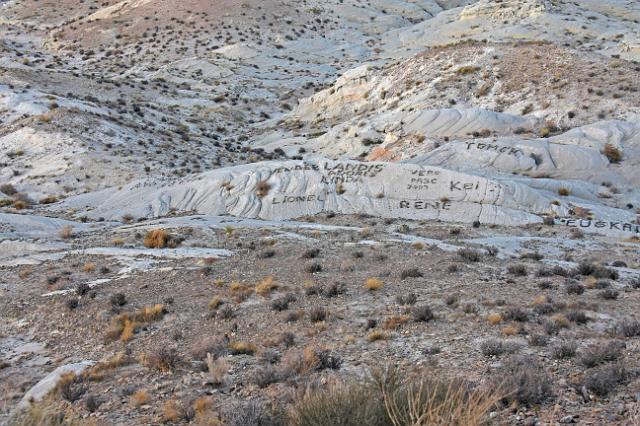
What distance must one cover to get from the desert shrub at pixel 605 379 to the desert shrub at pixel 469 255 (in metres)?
8.29

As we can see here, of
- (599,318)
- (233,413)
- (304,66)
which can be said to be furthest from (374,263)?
(304,66)

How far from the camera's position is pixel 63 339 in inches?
513

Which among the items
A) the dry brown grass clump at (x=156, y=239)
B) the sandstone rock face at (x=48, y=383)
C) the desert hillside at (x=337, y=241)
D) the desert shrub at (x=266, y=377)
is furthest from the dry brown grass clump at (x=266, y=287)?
the dry brown grass clump at (x=156, y=239)

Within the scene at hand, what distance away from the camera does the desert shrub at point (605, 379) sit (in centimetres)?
786

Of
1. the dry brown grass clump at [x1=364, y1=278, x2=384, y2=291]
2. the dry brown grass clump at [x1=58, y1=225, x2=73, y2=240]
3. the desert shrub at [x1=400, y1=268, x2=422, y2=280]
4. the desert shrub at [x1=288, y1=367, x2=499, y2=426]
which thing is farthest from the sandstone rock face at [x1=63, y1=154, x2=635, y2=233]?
the desert shrub at [x1=288, y1=367, x2=499, y2=426]

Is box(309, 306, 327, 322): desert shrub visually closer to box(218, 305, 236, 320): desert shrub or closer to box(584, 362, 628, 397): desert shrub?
box(218, 305, 236, 320): desert shrub

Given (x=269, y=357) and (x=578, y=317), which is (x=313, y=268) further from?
(x=578, y=317)

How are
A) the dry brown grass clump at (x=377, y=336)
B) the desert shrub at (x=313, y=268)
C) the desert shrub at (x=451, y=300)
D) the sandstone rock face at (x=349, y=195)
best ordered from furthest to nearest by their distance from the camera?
the sandstone rock face at (x=349, y=195) < the desert shrub at (x=313, y=268) < the desert shrub at (x=451, y=300) < the dry brown grass clump at (x=377, y=336)

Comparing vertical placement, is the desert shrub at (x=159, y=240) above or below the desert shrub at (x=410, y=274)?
below

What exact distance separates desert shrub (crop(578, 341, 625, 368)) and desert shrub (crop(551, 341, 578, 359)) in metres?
0.14

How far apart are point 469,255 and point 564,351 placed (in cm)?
740

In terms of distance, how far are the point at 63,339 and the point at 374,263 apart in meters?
8.66

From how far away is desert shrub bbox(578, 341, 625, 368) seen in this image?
9008mm

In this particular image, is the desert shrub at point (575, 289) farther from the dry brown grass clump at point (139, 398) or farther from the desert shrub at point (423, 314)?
the dry brown grass clump at point (139, 398)
